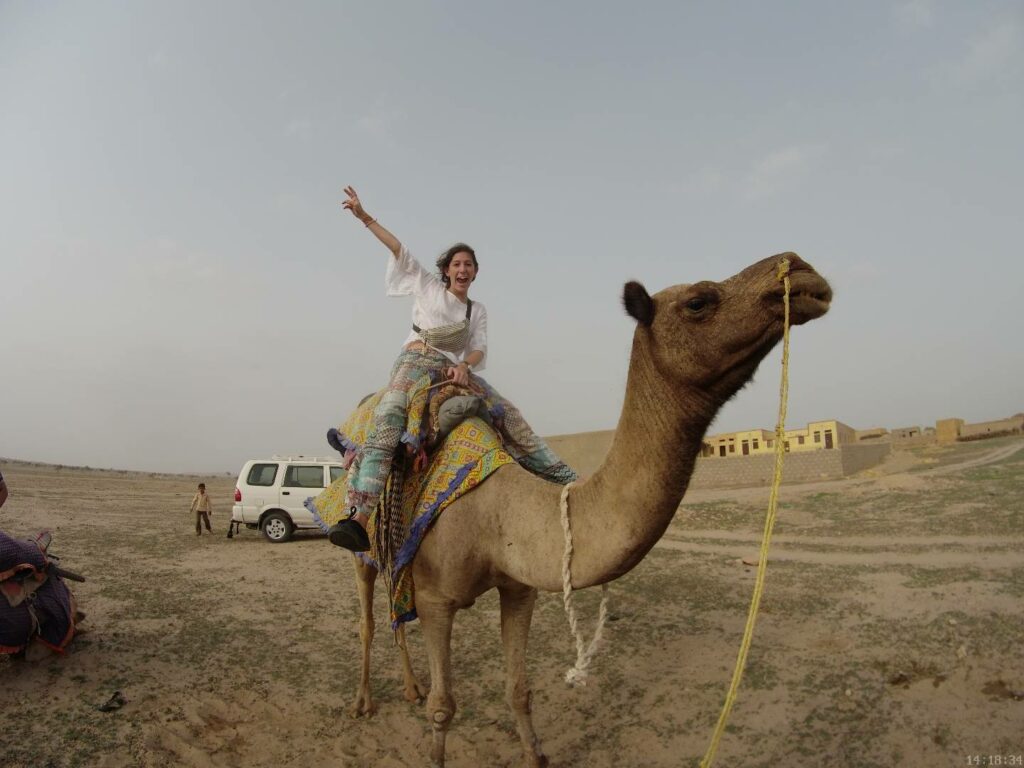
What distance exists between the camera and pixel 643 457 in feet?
9.07

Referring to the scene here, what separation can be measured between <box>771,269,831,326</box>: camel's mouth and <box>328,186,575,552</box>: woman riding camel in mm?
2374

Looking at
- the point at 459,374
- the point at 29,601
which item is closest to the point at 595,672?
the point at 459,374

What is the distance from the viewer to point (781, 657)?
6.19 meters

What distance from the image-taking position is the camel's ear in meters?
2.79

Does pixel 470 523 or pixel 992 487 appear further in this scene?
pixel 992 487

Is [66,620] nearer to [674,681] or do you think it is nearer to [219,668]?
[219,668]

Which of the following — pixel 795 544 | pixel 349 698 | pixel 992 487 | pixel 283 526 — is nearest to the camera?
pixel 349 698

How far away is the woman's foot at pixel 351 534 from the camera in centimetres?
370

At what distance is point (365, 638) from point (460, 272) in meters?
3.47

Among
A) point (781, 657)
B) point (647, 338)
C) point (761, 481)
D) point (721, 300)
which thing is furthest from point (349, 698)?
point (761, 481)

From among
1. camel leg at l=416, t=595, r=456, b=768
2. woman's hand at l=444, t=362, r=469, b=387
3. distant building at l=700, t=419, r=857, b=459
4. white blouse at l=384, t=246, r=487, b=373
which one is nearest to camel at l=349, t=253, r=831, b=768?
camel leg at l=416, t=595, r=456, b=768

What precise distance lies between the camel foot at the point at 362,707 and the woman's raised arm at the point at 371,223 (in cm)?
380

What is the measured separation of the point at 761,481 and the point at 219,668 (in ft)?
85.2

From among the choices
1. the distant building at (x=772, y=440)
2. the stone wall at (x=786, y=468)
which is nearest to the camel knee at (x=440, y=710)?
the stone wall at (x=786, y=468)
